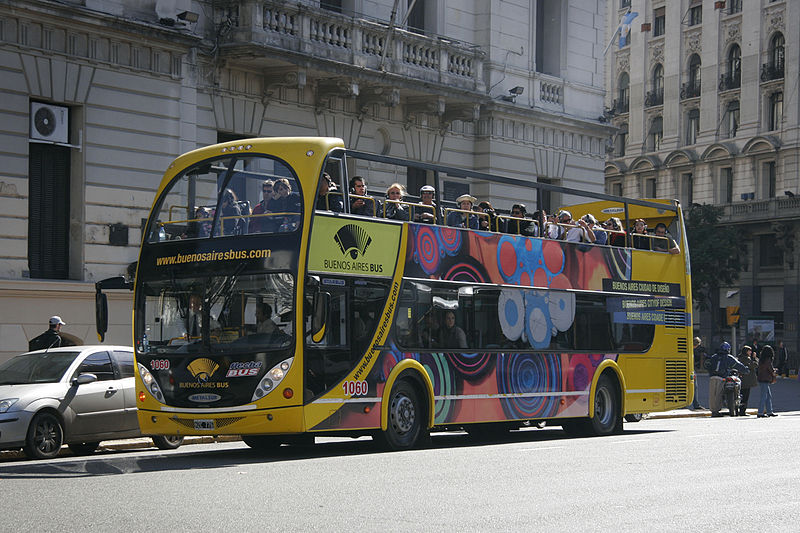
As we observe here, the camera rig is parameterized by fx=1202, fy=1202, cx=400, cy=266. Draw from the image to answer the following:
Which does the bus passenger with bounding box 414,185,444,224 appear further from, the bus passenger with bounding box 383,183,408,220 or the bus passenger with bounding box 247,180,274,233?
the bus passenger with bounding box 247,180,274,233

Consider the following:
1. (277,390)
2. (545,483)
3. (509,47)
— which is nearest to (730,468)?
(545,483)

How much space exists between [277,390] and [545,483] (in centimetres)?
386

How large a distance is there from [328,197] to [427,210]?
2237 millimetres

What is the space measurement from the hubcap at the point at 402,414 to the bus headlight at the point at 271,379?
221cm

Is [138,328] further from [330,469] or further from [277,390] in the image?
[330,469]

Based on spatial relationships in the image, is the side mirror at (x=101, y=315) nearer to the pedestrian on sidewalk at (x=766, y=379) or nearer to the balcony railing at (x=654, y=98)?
the pedestrian on sidewalk at (x=766, y=379)

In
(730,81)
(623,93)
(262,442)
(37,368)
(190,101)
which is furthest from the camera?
(623,93)

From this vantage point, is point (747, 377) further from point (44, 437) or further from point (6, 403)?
point (6, 403)

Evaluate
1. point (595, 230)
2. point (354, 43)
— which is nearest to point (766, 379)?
point (595, 230)

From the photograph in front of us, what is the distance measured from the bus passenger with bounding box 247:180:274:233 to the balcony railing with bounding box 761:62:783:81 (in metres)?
52.7

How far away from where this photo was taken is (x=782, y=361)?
5481 centimetres

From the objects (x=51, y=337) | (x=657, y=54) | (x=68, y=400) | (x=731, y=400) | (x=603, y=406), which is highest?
(x=657, y=54)

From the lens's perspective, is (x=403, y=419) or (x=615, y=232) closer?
(x=403, y=419)

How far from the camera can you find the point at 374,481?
11406 mm
